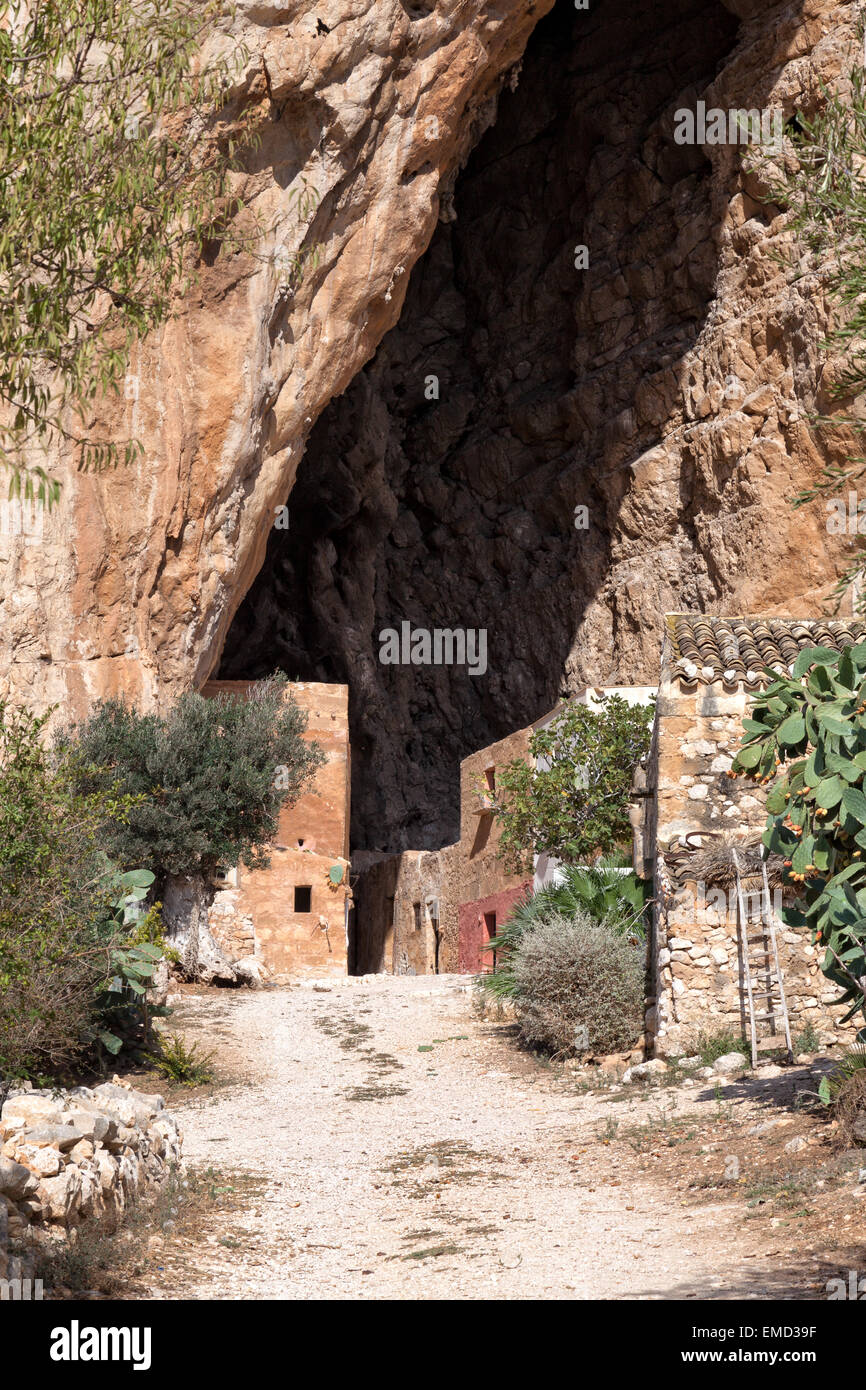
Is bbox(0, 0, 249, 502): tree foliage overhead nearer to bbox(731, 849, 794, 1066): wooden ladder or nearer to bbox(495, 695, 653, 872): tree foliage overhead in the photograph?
bbox(731, 849, 794, 1066): wooden ladder

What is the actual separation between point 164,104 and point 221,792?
41.2 ft

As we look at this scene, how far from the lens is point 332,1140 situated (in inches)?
422

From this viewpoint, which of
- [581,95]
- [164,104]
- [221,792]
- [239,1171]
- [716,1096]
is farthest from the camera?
[581,95]

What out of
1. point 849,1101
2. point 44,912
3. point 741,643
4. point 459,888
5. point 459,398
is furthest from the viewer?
point 459,398

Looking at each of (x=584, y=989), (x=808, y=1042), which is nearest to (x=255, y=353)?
(x=584, y=989)

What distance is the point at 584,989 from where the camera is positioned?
44.9 ft

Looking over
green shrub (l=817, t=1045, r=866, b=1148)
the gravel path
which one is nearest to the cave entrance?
the gravel path

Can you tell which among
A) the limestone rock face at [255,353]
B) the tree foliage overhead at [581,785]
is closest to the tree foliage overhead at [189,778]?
the limestone rock face at [255,353]

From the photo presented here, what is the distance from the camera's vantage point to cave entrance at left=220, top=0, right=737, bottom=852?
1390 inches

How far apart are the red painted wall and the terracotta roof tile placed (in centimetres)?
1031

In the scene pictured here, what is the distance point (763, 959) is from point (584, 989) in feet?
6.57

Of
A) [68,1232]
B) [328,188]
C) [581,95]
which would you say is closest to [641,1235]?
[68,1232]

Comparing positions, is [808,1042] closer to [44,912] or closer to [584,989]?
[584,989]

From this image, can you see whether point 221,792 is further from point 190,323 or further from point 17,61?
point 17,61
